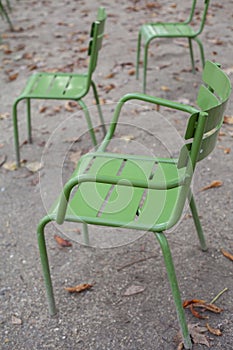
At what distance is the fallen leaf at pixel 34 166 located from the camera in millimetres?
3096

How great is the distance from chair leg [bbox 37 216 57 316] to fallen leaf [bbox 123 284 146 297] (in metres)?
0.32

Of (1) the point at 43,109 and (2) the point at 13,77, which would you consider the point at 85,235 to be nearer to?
(1) the point at 43,109

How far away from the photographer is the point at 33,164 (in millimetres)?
3152

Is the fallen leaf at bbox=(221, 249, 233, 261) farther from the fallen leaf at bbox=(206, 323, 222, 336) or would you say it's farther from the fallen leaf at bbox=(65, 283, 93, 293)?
the fallen leaf at bbox=(65, 283, 93, 293)

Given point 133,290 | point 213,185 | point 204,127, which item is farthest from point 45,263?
point 213,185

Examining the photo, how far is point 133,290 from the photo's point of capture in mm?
2199

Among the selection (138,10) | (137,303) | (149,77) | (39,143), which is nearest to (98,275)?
(137,303)

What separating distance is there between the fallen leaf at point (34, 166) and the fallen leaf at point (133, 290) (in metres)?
1.16

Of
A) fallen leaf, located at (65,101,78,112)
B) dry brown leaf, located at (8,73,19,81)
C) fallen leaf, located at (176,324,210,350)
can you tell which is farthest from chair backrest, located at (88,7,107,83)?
dry brown leaf, located at (8,73,19,81)

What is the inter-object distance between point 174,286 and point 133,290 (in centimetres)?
43

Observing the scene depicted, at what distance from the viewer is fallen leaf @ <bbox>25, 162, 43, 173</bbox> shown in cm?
310

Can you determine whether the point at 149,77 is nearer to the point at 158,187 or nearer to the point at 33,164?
the point at 33,164

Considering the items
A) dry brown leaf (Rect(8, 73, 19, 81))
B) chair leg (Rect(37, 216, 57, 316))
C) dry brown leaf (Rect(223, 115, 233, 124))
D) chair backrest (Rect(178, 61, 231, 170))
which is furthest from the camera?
dry brown leaf (Rect(8, 73, 19, 81))

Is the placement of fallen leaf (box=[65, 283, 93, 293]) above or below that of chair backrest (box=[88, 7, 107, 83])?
below
